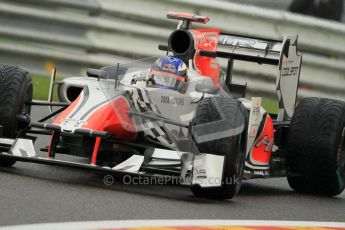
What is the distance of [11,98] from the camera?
405 inches

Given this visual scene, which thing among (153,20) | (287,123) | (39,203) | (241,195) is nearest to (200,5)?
(153,20)

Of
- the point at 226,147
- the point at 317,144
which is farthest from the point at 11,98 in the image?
the point at 317,144

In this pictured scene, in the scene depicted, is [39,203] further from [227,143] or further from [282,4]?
[282,4]

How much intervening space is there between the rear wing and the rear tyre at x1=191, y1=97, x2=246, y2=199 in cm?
159

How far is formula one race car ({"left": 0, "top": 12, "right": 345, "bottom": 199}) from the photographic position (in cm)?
960

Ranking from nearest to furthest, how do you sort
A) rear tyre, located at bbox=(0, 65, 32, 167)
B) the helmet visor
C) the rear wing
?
rear tyre, located at bbox=(0, 65, 32, 167)
the helmet visor
the rear wing

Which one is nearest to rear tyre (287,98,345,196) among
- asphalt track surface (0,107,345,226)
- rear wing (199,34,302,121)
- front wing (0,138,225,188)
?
asphalt track surface (0,107,345,226)

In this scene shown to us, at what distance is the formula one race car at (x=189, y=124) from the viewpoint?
31.5 ft

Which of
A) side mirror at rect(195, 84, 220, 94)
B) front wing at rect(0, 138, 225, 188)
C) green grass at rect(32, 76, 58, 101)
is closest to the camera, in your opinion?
front wing at rect(0, 138, 225, 188)

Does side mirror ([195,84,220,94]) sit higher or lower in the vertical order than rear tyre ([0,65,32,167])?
higher

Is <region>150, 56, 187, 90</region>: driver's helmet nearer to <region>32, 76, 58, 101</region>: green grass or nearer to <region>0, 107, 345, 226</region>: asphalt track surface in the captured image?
<region>0, 107, 345, 226</region>: asphalt track surface

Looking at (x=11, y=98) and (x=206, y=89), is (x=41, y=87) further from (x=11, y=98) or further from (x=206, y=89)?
(x=206, y=89)

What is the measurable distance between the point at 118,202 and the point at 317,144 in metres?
2.65

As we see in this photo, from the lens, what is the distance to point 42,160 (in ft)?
31.1
